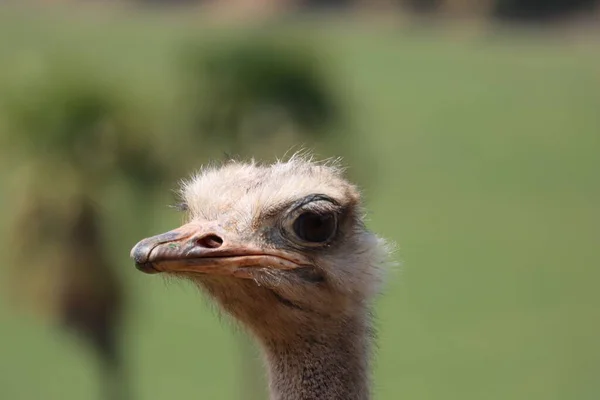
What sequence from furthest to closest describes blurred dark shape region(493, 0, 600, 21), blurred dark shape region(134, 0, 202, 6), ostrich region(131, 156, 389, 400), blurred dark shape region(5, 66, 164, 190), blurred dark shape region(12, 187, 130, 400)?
blurred dark shape region(134, 0, 202, 6) < blurred dark shape region(493, 0, 600, 21) < blurred dark shape region(12, 187, 130, 400) < blurred dark shape region(5, 66, 164, 190) < ostrich region(131, 156, 389, 400)

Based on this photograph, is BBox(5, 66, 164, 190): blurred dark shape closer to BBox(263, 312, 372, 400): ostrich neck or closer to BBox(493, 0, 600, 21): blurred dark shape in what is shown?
BBox(263, 312, 372, 400): ostrich neck

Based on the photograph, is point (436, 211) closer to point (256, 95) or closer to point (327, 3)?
point (256, 95)

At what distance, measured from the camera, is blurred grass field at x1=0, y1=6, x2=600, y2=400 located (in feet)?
46.4

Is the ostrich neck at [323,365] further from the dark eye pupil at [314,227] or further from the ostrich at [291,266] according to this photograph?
the dark eye pupil at [314,227]

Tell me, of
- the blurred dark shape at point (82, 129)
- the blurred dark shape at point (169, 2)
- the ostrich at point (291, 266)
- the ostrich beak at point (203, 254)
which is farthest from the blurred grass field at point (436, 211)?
the ostrich beak at point (203, 254)

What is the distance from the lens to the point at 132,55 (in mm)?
25188

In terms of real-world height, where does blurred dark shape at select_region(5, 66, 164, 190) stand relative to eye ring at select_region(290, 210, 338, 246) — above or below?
above

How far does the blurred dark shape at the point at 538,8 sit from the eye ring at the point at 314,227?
1085 inches

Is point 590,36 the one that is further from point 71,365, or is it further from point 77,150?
point 77,150

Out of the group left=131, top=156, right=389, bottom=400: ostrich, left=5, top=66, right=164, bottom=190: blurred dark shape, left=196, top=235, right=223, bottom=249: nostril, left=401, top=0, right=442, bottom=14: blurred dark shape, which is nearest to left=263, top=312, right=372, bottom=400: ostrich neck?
left=131, top=156, right=389, bottom=400: ostrich

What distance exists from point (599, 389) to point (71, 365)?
6.57 m

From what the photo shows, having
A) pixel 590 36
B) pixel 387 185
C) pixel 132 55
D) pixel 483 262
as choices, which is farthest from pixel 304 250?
pixel 590 36

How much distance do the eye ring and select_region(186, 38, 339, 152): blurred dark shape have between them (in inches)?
221

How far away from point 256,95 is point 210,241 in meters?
6.03
